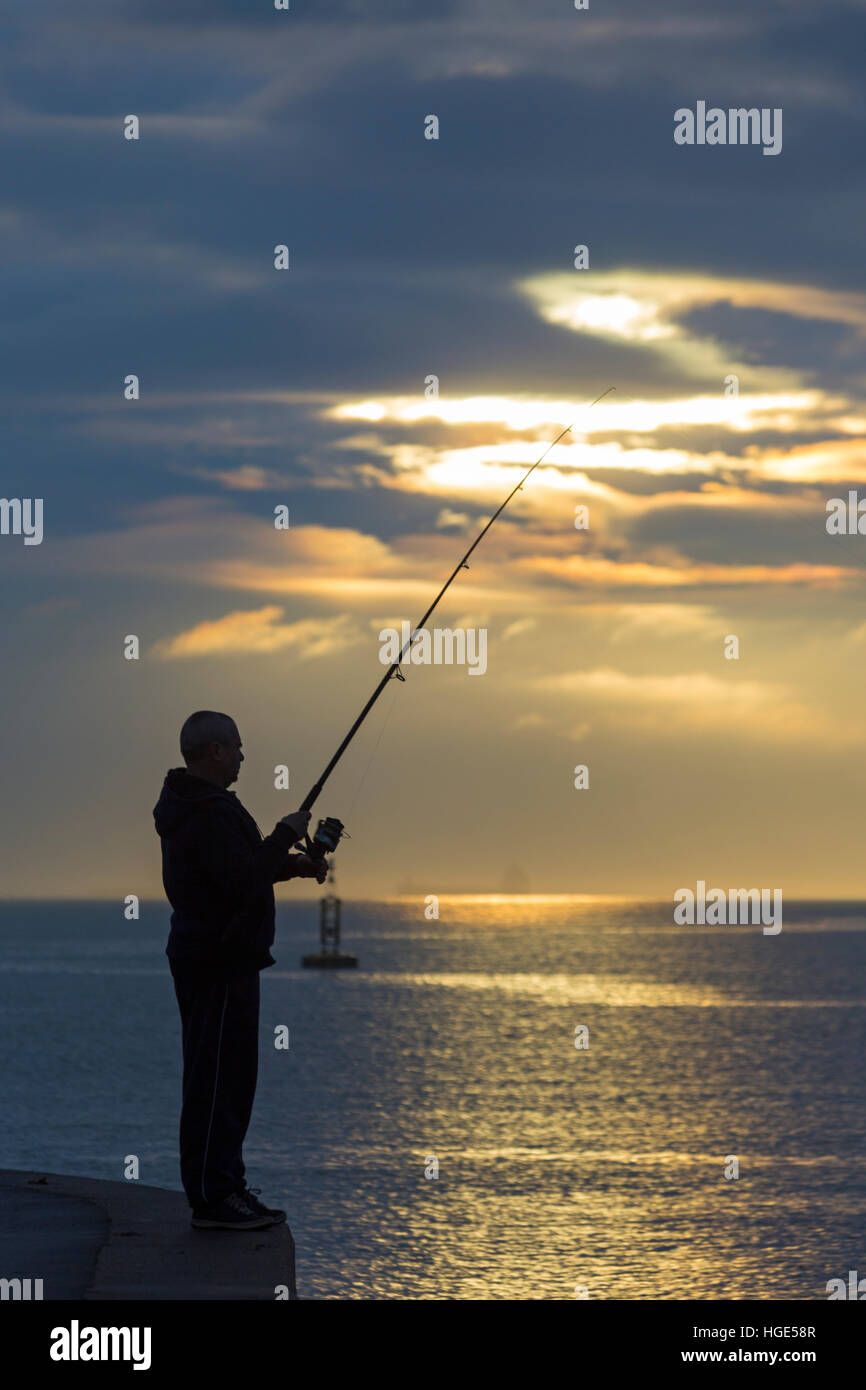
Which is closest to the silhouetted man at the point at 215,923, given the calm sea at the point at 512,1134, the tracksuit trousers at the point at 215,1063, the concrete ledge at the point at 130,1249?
the tracksuit trousers at the point at 215,1063

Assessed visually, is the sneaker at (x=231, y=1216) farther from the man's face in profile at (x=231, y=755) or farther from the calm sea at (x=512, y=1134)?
the calm sea at (x=512, y=1134)

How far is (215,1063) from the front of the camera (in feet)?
23.0

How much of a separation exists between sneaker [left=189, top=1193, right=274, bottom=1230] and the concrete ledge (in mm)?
31

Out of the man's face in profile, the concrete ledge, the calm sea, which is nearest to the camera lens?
the concrete ledge

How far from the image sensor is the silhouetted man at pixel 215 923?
276 inches

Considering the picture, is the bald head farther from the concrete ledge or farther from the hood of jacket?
the concrete ledge

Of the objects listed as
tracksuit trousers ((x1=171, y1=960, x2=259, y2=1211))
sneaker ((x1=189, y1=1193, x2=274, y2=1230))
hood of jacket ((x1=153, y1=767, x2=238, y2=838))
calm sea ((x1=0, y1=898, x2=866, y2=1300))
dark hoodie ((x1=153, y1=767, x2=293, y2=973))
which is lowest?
calm sea ((x1=0, y1=898, x2=866, y2=1300))

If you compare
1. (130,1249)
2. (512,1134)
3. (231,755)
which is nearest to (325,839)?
(231,755)

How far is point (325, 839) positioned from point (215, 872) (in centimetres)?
80

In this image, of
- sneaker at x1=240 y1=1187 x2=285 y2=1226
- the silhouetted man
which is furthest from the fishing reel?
sneaker at x1=240 y1=1187 x2=285 y2=1226

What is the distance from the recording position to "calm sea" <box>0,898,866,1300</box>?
86.6 ft

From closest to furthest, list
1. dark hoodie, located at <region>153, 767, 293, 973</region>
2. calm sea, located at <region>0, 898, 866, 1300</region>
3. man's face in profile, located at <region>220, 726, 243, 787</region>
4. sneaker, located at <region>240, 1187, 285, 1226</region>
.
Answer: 1. dark hoodie, located at <region>153, 767, 293, 973</region>
2. man's face in profile, located at <region>220, 726, 243, 787</region>
3. sneaker, located at <region>240, 1187, 285, 1226</region>
4. calm sea, located at <region>0, 898, 866, 1300</region>
